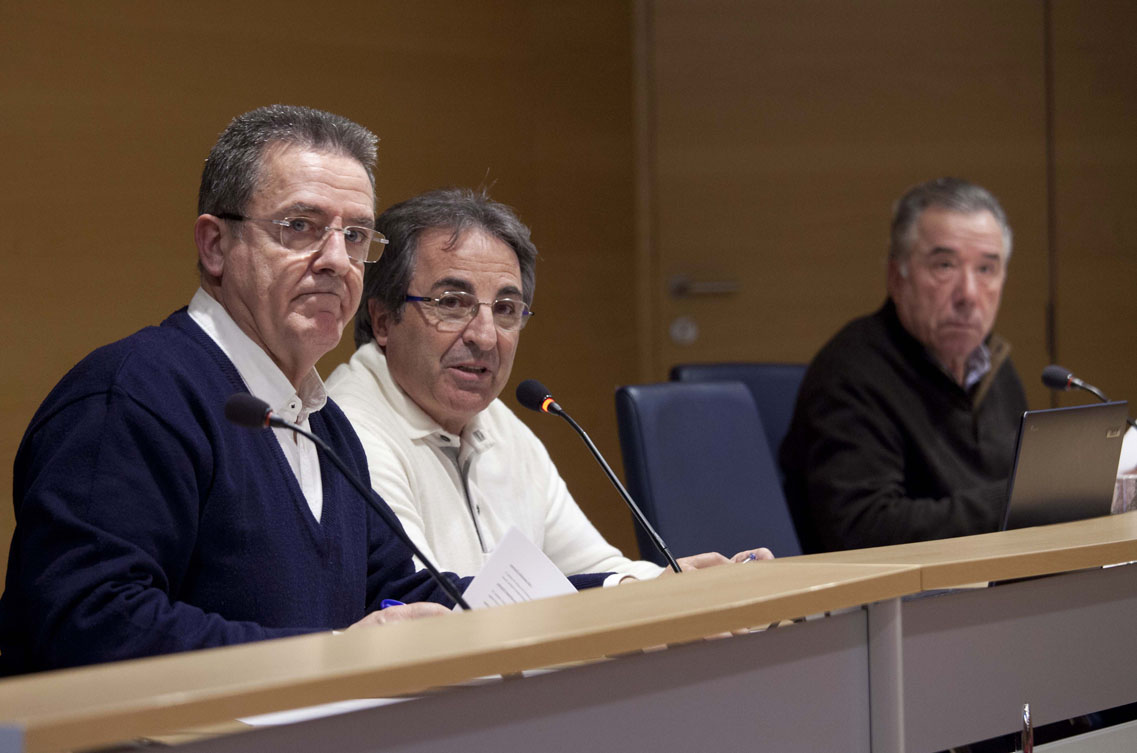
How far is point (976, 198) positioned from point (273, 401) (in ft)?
6.29

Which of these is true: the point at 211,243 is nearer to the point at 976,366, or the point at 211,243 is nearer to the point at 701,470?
the point at 701,470

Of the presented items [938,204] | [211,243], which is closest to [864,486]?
[938,204]

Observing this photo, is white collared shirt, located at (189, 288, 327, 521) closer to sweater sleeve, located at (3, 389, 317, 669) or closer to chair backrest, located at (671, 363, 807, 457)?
sweater sleeve, located at (3, 389, 317, 669)

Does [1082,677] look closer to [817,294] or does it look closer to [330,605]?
[330,605]

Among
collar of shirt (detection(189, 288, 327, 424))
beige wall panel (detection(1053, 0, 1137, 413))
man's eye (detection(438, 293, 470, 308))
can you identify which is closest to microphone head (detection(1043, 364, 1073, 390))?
A: man's eye (detection(438, 293, 470, 308))

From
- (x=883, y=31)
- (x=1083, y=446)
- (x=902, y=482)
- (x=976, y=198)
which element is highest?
(x=883, y=31)

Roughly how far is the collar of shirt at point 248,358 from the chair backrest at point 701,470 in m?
0.88

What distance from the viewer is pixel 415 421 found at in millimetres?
2025

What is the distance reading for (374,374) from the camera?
6.79 ft

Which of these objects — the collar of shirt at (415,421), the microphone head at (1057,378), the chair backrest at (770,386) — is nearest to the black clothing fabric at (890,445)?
the chair backrest at (770,386)

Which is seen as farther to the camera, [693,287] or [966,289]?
[693,287]

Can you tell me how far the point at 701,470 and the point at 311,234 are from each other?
1028 mm

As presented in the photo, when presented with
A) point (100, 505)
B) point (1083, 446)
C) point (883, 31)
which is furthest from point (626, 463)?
point (883, 31)

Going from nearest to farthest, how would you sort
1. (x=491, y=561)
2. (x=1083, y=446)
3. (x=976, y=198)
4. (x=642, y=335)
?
(x=491, y=561) < (x=1083, y=446) < (x=976, y=198) < (x=642, y=335)
